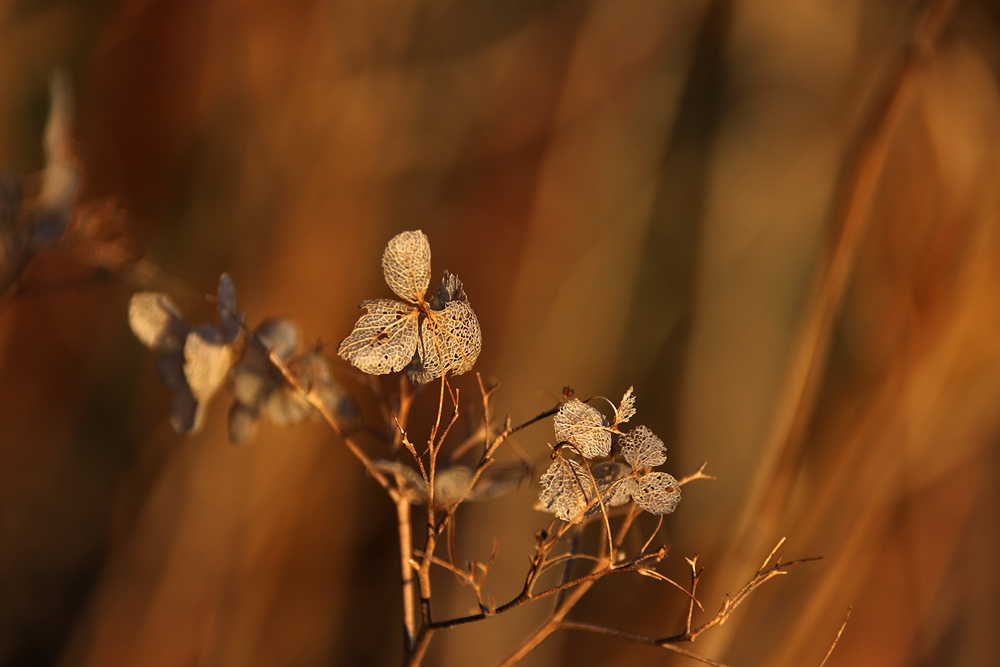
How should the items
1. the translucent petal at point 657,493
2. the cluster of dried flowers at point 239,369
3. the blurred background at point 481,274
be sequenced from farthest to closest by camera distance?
the blurred background at point 481,274 → the cluster of dried flowers at point 239,369 → the translucent petal at point 657,493

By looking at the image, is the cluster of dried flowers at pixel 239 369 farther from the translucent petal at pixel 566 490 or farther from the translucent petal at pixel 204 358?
the translucent petal at pixel 566 490

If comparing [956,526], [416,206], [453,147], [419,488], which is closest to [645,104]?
[453,147]

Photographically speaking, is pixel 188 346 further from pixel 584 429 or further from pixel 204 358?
pixel 584 429

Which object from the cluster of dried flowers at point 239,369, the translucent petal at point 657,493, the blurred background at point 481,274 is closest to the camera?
the translucent petal at point 657,493

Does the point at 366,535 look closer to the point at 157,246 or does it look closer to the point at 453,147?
the point at 157,246

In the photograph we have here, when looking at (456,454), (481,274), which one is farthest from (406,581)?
(481,274)

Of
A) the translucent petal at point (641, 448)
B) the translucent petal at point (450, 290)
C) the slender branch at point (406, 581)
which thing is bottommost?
the slender branch at point (406, 581)

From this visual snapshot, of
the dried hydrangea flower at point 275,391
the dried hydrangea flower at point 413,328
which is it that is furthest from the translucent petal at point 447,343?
the dried hydrangea flower at point 275,391
